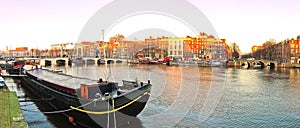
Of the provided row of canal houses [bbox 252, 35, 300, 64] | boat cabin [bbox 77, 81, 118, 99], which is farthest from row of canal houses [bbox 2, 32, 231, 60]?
boat cabin [bbox 77, 81, 118, 99]

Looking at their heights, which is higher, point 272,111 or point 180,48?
point 180,48

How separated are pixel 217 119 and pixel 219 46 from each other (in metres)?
130

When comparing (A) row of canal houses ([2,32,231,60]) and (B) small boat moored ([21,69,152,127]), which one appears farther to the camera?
(A) row of canal houses ([2,32,231,60])

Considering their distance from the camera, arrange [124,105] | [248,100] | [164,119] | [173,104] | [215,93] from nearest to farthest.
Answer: [124,105] → [164,119] → [173,104] → [248,100] → [215,93]

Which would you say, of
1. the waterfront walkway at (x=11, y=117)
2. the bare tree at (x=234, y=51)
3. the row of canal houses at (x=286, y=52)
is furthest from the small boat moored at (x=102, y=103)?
the bare tree at (x=234, y=51)

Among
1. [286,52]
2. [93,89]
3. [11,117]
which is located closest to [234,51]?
[286,52]

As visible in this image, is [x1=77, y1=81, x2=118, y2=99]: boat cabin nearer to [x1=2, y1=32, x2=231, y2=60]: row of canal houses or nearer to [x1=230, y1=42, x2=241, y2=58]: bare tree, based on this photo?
[x1=2, y1=32, x2=231, y2=60]: row of canal houses

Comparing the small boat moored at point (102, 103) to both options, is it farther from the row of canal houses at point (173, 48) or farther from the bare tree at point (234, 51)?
the bare tree at point (234, 51)

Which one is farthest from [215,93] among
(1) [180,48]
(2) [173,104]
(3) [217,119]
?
(1) [180,48]

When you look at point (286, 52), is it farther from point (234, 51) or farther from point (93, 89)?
point (93, 89)

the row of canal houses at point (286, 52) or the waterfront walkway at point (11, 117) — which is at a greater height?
the row of canal houses at point (286, 52)

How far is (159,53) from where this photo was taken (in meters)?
134

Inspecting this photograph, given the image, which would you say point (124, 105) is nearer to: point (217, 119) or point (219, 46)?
point (217, 119)

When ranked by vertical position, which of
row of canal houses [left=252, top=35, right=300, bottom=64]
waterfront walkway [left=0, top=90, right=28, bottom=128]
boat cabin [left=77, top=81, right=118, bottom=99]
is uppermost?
row of canal houses [left=252, top=35, right=300, bottom=64]
